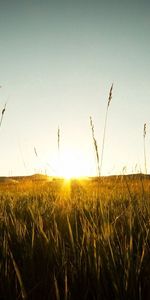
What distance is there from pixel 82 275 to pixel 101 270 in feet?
0.26

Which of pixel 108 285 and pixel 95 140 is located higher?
pixel 95 140

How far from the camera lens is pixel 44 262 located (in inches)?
54.2

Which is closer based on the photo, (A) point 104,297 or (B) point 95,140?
(A) point 104,297

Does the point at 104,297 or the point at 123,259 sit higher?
the point at 123,259

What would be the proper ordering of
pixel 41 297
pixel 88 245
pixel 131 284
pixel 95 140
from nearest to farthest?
pixel 131 284
pixel 41 297
pixel 88 245
pixel 95 140

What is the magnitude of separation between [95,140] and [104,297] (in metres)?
1.63

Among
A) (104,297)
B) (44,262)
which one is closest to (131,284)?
(104,297)

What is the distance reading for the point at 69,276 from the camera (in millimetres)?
1250

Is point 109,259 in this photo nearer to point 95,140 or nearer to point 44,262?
point 44,262

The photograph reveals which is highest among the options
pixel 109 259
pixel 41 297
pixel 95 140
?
pixel 95 140

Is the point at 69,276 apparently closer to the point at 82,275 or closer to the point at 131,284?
the point at 82,275

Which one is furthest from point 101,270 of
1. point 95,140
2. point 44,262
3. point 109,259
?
point 95,140

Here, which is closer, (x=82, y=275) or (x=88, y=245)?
(x=82, y=275)

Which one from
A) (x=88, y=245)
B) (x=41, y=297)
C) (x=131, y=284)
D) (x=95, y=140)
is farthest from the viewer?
(x=95, y=140)
